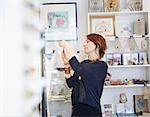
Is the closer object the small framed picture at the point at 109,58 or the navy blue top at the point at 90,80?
the navy blue top at the point at 90,80

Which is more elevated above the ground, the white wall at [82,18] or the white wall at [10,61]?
the white wall at [82,18]

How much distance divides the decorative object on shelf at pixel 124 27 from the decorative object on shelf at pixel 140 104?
75 cm

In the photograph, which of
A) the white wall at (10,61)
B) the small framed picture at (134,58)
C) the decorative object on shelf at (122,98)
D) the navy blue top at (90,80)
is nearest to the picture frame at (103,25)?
the small framed picture at (134,58)

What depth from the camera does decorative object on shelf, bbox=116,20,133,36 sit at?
2.98 meters

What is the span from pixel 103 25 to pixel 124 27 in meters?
0.25

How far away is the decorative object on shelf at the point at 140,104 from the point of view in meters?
2.96

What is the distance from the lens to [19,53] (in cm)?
50

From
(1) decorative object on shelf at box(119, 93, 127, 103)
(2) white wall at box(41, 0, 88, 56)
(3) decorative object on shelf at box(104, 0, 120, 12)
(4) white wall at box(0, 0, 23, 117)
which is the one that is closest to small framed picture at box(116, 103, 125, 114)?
(1) decorative object on shelf at box(119, 93, 127, 103)

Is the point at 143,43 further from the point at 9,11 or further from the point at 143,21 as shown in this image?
the point at 9,11

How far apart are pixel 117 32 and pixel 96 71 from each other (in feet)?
3.42

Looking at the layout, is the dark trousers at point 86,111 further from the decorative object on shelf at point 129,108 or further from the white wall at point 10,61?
the white wall at point 10,61

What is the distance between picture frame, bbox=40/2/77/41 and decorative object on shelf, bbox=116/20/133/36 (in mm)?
506

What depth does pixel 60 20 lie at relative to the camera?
9.91ft

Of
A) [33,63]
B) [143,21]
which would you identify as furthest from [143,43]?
[33,63]
